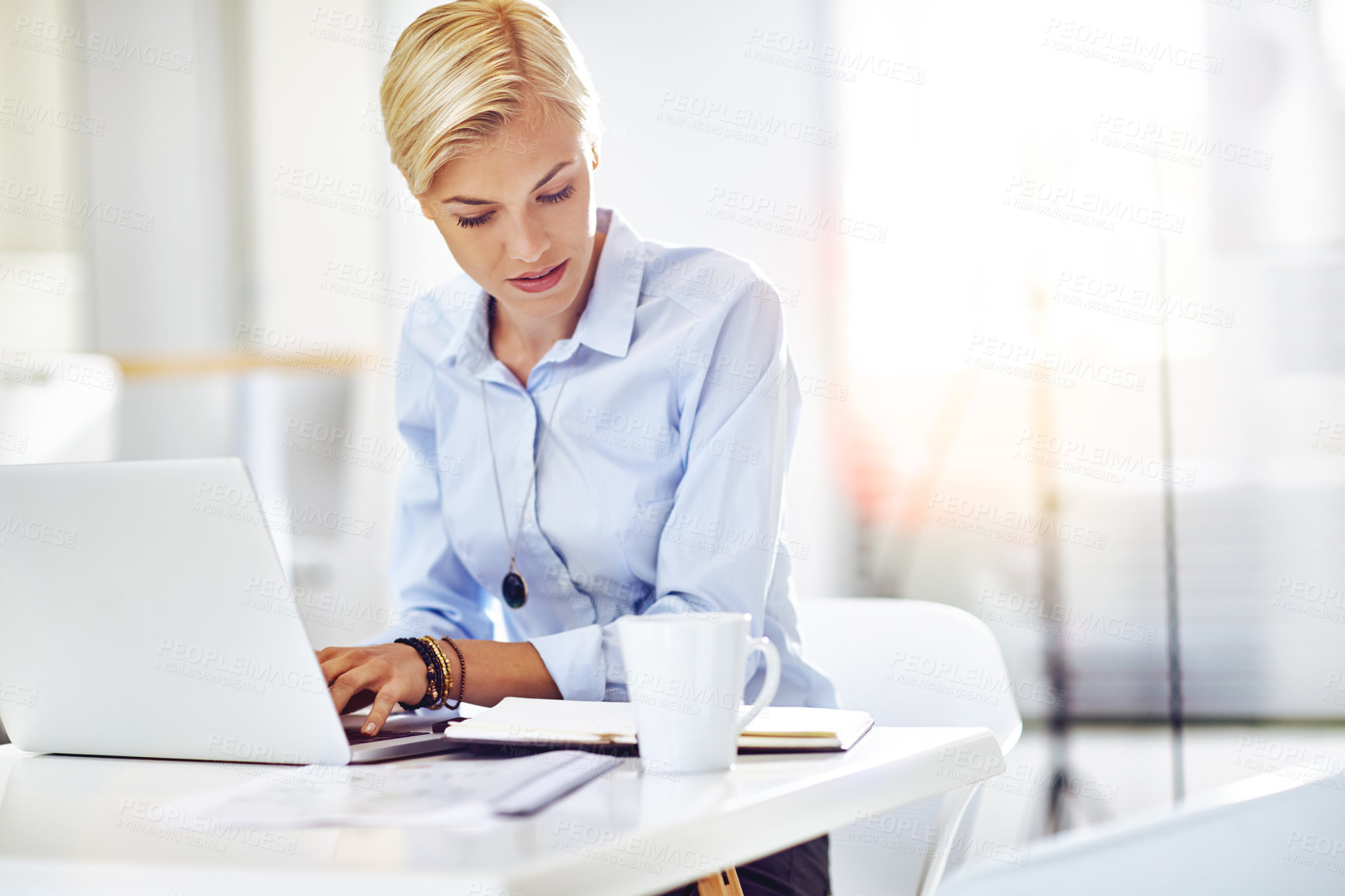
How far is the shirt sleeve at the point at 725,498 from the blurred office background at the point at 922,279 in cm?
178

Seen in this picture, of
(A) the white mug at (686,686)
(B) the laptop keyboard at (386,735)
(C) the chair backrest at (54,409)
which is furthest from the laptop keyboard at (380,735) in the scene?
(C) the chair backrest at (54,409)

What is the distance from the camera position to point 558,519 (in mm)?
1207

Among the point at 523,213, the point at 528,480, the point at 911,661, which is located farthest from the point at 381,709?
the point at 911,661

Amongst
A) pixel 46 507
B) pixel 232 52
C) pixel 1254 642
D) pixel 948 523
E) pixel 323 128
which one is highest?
pixel 232 52

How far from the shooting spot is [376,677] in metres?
0.89

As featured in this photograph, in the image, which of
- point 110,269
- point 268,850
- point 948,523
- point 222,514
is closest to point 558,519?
point 222,514

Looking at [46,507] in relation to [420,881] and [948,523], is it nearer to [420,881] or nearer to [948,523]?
[420,881]

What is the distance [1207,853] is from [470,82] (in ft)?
2.99

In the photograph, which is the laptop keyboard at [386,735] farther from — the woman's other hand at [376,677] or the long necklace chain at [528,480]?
the long necklace chain at [528,480]

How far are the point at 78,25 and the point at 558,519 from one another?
3184mm

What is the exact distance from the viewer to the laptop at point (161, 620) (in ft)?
2.32

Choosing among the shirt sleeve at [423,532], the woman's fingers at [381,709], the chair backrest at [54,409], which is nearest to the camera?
the woman's fingers at [381,709]

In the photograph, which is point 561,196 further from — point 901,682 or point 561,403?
point 901,682

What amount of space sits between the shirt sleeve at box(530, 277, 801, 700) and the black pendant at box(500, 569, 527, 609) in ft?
0.38
